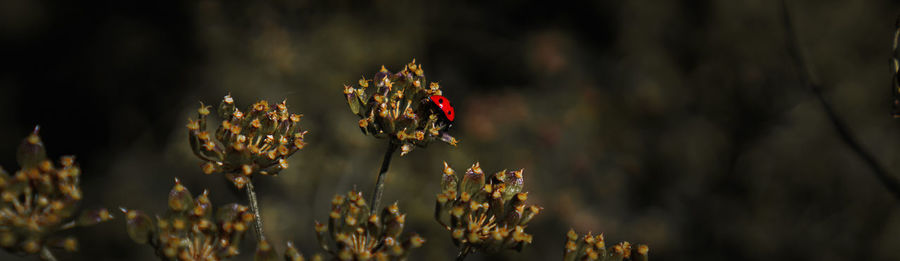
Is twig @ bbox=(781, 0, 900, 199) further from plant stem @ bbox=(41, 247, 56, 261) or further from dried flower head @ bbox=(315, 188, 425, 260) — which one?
plant stem @ bbox=(41, 247, 56, 261)

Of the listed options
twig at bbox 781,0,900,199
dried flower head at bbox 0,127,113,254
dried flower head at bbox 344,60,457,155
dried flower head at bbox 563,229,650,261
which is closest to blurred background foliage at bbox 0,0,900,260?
dried flower head at bbox 344,60,457,155

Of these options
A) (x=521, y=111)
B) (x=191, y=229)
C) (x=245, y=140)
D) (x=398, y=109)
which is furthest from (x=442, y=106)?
(x=521, y=111)

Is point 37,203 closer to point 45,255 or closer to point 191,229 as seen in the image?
point 45,255

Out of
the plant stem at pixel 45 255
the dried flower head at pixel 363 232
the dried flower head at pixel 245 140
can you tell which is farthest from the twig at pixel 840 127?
the plant stem at pixel 45 255

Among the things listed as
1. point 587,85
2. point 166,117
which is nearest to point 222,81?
point 166,117

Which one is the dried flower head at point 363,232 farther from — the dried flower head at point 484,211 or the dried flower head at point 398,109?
the dried flower head at point 398,109
